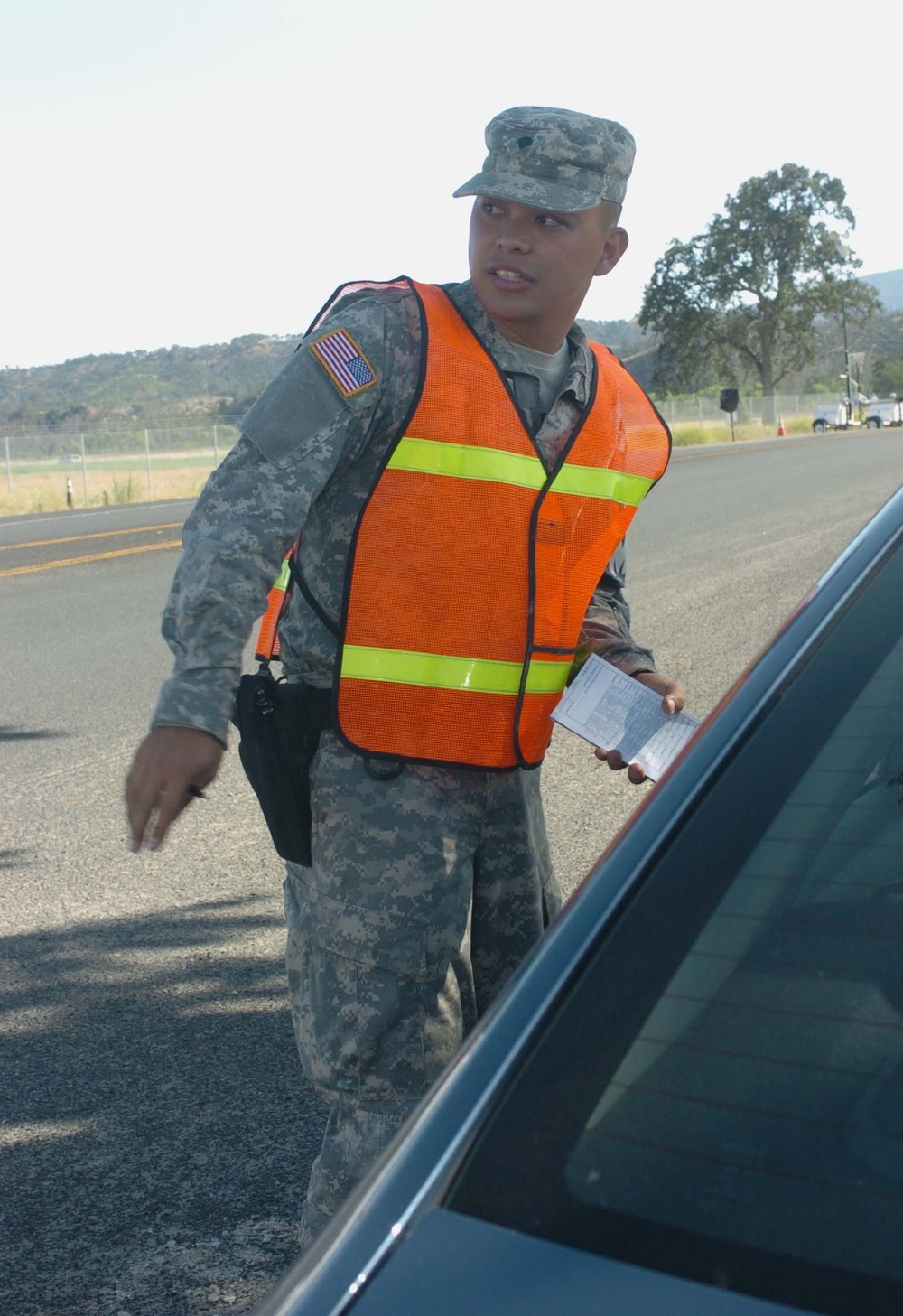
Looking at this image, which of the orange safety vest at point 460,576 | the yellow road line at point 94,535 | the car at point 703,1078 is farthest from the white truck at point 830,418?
the car at point 703,1078

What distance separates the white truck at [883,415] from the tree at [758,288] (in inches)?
645

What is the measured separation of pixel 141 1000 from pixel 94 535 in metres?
13.6

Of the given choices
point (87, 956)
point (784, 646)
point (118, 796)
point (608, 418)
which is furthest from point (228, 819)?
point (784, 646)

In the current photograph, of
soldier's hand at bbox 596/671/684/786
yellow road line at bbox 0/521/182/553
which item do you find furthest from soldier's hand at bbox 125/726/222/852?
yellow road line at bbox 0/521/182/553

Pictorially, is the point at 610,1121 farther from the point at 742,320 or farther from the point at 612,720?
the point at 742,320

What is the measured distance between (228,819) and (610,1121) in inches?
174

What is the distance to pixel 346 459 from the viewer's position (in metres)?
2.29

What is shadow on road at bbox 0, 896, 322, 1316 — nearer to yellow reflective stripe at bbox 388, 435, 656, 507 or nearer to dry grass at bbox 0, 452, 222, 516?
yellow reflective stripe at bbox 388, 435, 656, 507

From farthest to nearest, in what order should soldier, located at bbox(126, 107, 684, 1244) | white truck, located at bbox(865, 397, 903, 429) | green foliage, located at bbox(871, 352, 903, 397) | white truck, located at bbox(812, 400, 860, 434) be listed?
green foliage, located at bbox(871, 352, 903, 397), white truck, located at bbox(812, 400, 860, 434), white truck, located at bbox(865, 397, 903, 429), soldier, located at bbox(126, 107, 684, 1244)

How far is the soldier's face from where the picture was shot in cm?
243

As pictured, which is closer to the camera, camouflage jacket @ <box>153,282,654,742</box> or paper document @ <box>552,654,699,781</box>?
camouflage jacket @ <box>153,282,654,742</box>

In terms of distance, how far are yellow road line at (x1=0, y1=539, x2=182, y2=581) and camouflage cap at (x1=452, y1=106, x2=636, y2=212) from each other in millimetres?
11243

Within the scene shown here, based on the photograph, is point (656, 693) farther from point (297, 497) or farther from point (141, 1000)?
point (141, 1000)

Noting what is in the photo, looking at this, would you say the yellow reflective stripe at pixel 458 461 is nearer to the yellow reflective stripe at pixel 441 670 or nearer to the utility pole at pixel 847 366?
the yellow reflective stripe at pixel 441 670
